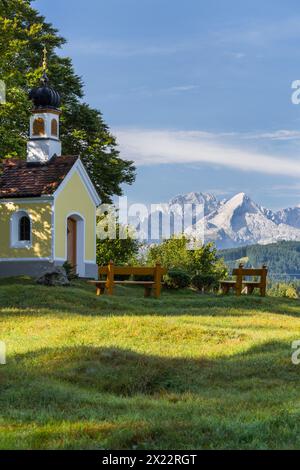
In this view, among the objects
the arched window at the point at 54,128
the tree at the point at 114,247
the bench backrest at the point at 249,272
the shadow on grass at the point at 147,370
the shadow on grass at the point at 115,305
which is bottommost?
the shadow on grass at the point at 147,370

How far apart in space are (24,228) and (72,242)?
289 cm

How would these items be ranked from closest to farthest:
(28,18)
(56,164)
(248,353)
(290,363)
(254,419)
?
(254,419) < (290,363) < (248,353) < (56,164) < (28,18)

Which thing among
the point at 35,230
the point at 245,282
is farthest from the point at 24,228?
the point at 245,282

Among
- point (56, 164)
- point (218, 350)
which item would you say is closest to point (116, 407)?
point (218, 350)

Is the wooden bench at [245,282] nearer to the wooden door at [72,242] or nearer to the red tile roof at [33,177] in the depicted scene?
the wooden door at [72,242]

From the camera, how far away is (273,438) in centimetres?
853

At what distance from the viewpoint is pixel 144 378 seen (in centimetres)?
1329

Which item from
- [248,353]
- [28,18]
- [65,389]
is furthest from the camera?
[28,18]

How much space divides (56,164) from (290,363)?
25767 millimetres

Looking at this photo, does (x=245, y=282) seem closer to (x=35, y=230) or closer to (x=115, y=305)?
(x=115, y=305)

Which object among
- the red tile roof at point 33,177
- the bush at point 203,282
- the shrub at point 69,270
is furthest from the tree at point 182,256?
the shrub at point 69,270

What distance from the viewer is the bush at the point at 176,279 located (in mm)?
35781

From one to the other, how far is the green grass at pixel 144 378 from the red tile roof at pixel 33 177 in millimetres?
12659
